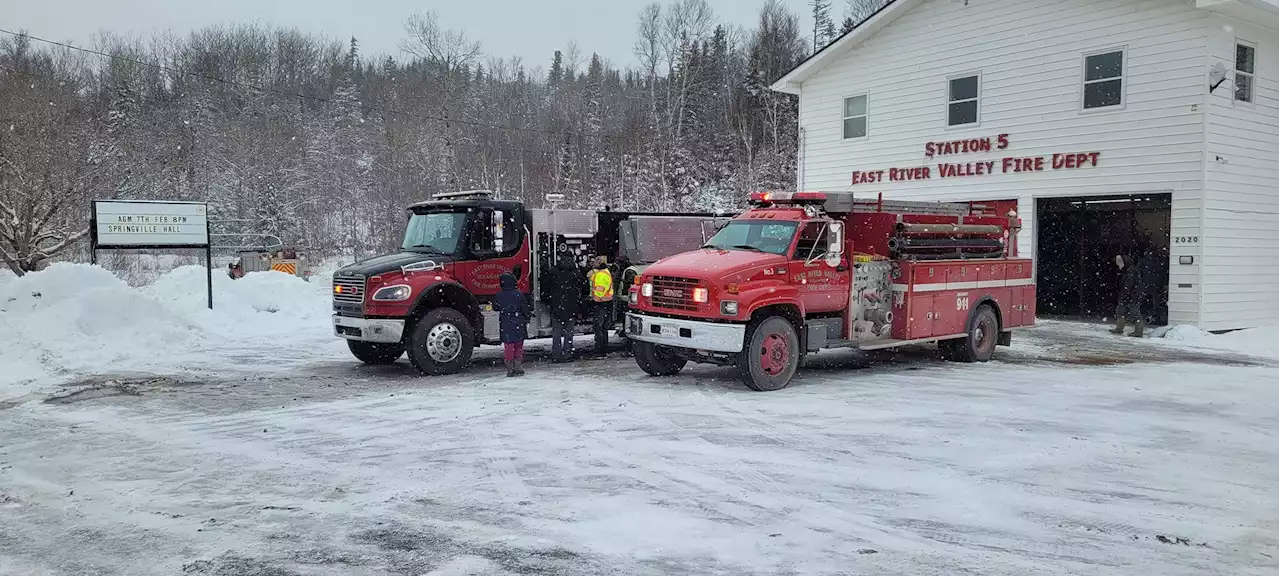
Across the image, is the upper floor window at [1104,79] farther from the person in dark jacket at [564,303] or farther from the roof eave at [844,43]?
the person in dark jacket at [564,303]

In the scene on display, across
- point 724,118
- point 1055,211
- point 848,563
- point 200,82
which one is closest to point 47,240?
point 848,563

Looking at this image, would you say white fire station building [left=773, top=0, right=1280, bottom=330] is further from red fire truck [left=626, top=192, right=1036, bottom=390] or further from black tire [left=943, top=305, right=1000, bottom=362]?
black tire [left=943, top=305, right=1000, bottom=362]

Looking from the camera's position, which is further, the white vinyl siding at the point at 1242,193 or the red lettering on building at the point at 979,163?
the red lettering on building at the point at 979,163

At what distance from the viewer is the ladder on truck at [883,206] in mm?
12188

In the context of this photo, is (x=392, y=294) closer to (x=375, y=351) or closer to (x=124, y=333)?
(x=375, y=351)

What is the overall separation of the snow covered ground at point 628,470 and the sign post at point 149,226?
4.91 metres

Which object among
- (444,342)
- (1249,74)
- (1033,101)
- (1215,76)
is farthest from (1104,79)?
(444,342)

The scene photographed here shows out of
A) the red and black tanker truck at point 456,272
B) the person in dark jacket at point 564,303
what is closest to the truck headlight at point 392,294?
the red and black tanker truck at point 456,272

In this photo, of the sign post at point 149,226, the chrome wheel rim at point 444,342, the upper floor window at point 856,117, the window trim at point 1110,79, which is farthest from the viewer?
the upper floor window at point 856,117

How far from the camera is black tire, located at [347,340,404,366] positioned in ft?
43.8

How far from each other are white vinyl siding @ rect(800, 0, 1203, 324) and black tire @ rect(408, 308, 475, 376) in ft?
42.8

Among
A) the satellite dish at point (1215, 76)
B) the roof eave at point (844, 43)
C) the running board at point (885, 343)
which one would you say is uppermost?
the roof eave at point (844, 43)

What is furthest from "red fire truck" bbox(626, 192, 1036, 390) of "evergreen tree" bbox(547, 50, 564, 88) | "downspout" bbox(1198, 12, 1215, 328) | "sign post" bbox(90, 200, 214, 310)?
"evergreen tree" bbox(547, 50, 564, 88)

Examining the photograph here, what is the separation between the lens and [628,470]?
7121 millimetres
